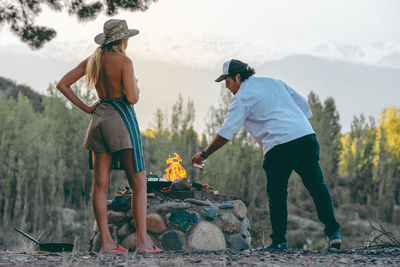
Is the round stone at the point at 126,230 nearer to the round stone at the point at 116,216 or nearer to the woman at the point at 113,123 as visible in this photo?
the round stone at the point at 116,216

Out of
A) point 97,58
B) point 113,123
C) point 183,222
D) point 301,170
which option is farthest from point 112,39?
point 183,222

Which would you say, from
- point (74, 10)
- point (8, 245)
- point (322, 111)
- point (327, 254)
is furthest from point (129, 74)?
point (322, 111)

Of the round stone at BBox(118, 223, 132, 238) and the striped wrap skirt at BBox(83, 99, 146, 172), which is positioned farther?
the round stone at BBox(118, 223, 132, 238)

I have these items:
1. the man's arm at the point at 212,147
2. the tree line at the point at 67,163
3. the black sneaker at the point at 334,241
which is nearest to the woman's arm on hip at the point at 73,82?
the man's arm at the point at 212,147

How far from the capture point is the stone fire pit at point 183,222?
5723mm

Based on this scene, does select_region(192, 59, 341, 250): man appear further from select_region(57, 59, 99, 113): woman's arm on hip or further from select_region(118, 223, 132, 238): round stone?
select_region(118, 223, 132, 238): round stone

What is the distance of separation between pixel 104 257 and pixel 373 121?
29.1 m

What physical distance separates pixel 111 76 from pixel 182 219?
194 cm

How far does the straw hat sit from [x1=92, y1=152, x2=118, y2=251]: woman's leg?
1.02 metres

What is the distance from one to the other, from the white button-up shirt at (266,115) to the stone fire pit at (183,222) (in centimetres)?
135

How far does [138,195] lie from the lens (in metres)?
4.66

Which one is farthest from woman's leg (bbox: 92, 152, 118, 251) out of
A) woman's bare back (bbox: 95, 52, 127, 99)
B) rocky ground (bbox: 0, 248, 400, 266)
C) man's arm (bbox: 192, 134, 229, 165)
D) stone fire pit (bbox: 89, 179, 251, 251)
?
stone fire pit (bbox: 89, 179, 251, 251)

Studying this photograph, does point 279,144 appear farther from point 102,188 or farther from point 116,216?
point 116,216

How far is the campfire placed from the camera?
5.73 metres
